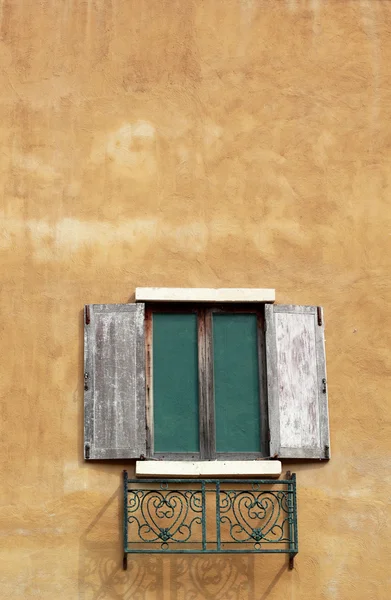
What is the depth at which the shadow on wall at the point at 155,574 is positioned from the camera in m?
10.1

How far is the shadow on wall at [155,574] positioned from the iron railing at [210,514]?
0.10 metres

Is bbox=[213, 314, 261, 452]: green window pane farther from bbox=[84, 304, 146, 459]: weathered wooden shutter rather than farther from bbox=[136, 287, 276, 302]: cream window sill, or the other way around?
bbox=[84, 304, 146, 459]: weathered wooden shutter

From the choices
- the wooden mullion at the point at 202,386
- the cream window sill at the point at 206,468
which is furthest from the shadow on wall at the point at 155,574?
the wooden mullion at the point at 202,386

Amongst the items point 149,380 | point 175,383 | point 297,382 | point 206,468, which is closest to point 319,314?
point 297,382

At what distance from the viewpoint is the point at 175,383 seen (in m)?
10.7

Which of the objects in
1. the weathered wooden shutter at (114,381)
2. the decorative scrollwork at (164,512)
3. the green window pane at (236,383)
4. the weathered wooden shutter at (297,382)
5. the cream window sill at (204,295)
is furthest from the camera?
the cream window sill at (204,295)

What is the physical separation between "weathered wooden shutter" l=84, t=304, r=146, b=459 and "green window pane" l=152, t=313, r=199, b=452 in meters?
0.18

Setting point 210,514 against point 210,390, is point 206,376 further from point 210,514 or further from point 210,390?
point 210,514

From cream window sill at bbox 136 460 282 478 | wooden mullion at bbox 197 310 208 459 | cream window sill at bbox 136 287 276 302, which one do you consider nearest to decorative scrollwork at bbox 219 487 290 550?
cream window sill at bbox 136 460 282 478

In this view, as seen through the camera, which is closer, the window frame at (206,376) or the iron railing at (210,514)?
the iron railing at (210,514)

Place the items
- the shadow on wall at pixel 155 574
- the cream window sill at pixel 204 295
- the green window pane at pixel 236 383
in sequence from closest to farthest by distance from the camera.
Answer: the shadow on wall at pixel 155 574, the green window pane at pixel 236 383, the cream window sill at pixel 204 295

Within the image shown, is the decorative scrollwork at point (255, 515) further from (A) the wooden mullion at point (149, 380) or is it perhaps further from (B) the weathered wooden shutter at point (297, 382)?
(A) the wooden mullion at point (149, 380)

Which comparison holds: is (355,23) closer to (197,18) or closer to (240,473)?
(197,18)

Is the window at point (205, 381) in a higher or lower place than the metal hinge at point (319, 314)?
lower
